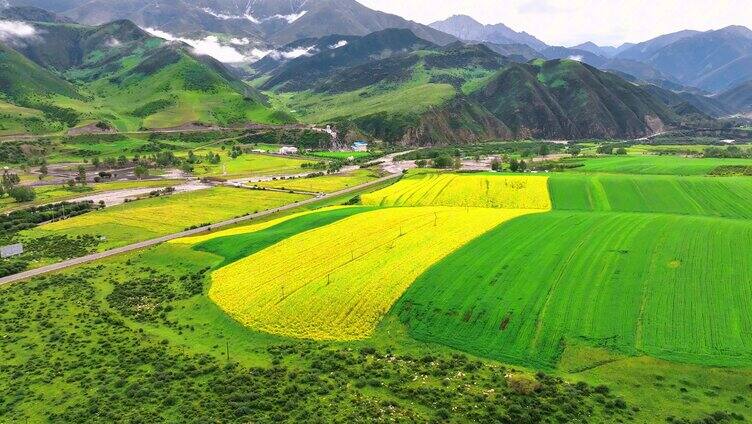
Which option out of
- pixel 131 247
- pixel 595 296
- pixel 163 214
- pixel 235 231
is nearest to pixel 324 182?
pixel 163 214

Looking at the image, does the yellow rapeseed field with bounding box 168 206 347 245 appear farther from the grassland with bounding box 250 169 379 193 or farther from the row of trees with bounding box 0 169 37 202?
the row of trees with bounding box 0 169 37 202

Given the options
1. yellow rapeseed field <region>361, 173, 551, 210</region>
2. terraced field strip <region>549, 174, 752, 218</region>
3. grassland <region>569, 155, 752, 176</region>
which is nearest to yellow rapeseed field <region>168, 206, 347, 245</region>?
yellow rapeseed field <region>361, 173, 551, 210</region>

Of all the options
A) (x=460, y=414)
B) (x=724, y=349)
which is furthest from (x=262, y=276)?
(x=724, y=349)

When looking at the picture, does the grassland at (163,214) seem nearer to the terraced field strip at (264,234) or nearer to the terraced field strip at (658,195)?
the terraced field strip at (264,234)

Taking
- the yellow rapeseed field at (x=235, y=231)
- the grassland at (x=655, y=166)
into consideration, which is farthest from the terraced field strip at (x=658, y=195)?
the yellow rapeseed field at (x=235, y=231)

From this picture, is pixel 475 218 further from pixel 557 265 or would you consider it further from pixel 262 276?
pixel 262 276

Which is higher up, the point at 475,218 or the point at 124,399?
the point at 475,218

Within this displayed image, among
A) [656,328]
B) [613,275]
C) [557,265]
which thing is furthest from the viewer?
[557,265]
